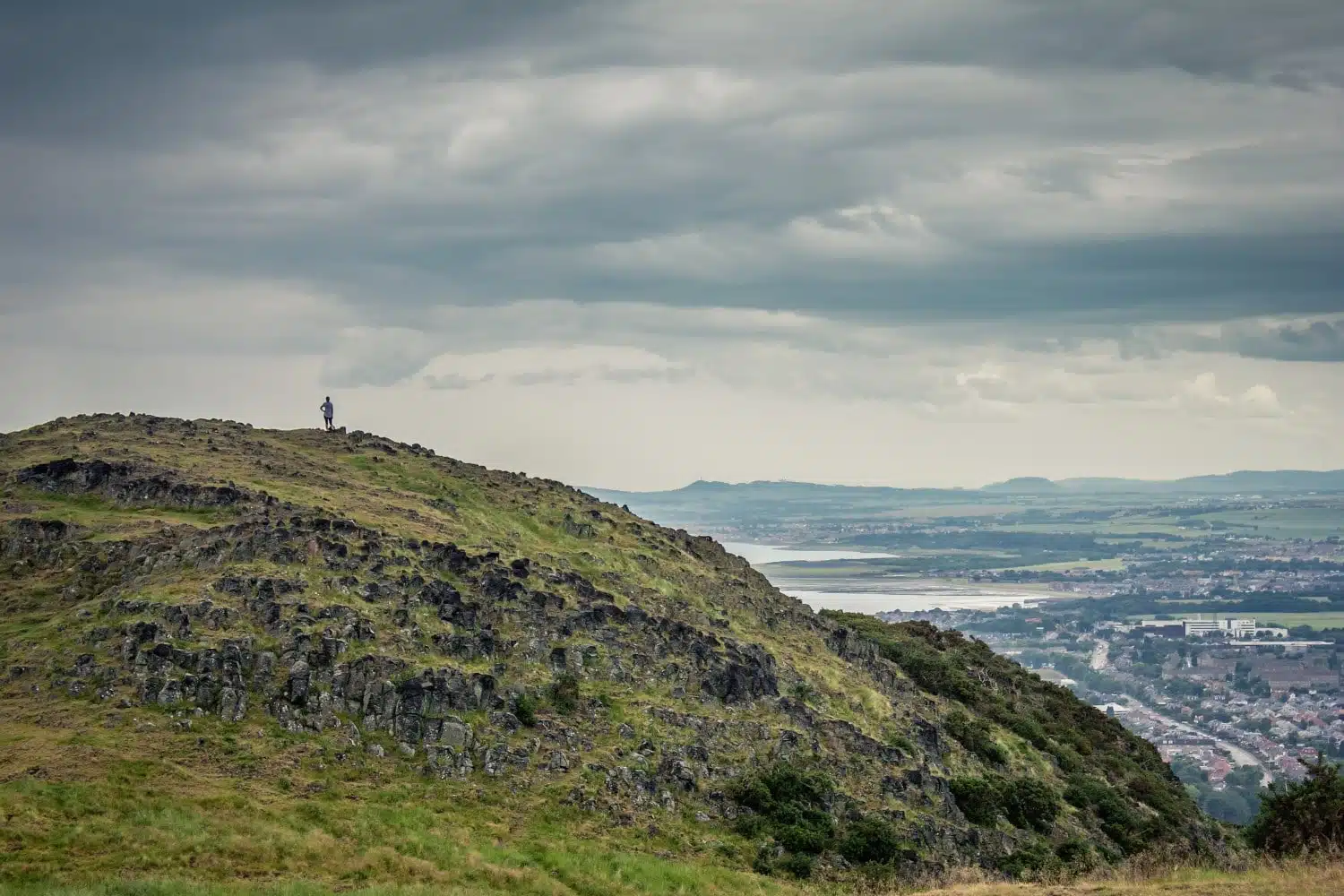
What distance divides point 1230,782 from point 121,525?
5330 inches

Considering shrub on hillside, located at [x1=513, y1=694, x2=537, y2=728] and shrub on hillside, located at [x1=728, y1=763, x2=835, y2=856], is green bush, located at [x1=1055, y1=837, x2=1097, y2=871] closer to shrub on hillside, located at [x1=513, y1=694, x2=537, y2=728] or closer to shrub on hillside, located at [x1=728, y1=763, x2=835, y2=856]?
shrub on hillside, located at [x1=728, y1=763, x2=835, y2=856]

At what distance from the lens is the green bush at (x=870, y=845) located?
44.5 meters

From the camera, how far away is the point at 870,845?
147 feet

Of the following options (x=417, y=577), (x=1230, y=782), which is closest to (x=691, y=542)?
(x=417, y=577)

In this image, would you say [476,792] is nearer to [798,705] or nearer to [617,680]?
[617,680]

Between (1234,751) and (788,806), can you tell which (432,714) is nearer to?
(788,806)

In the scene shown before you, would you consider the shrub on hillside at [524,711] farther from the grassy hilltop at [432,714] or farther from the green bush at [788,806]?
the green bush at [788,806]

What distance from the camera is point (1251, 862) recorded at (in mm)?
39250

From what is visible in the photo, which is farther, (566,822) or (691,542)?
(691,542)

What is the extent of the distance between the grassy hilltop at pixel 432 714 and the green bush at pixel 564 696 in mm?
135

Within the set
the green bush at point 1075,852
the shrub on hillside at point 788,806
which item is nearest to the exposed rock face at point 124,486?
the shrub on hillside at point 788,806

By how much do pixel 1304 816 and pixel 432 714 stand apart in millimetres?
33164

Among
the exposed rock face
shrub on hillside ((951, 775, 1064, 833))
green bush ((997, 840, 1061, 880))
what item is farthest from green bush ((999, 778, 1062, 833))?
the exposed rock face

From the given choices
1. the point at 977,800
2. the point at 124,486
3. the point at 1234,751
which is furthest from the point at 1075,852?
the point at 1234,751
